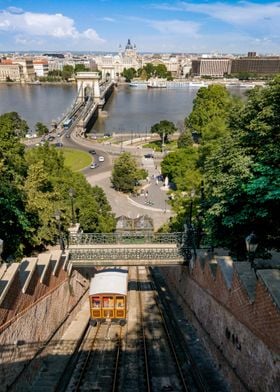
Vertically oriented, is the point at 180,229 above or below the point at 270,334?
below

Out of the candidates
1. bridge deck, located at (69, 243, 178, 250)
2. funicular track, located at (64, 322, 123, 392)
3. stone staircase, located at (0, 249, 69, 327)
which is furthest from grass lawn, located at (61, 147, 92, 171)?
stone staircase, located at (0, 249, 69, 327)

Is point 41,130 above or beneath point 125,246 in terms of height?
beneath

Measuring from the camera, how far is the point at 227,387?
1149 cm

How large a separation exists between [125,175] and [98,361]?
37475 millimetres

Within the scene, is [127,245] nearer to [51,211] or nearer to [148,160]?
[51,211]

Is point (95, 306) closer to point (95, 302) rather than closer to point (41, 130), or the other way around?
point (95, 302)

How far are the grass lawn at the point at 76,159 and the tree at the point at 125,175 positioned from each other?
11.2m

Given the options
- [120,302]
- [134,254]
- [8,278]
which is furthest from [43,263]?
[134,254]

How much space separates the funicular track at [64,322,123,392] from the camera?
476 inches

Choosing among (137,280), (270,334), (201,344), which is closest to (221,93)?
(137,280)

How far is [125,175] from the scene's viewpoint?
50312mm

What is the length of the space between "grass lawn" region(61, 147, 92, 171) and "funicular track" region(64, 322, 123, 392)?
4390 cm

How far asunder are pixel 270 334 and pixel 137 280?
19.2 m

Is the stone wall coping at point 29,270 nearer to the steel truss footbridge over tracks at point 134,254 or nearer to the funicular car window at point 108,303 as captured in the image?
the funicular car window at point 108,303
